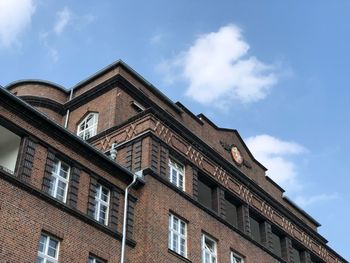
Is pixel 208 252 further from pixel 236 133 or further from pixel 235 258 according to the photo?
pixel 236 133

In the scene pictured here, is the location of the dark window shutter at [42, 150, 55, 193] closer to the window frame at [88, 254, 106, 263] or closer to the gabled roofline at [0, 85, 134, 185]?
the gabled roofline at [0, 85, 134, 185]

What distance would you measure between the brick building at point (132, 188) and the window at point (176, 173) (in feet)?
0.20

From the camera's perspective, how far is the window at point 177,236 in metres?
23.5

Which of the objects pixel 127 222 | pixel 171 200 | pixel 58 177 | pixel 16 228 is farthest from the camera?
pixel 171 200

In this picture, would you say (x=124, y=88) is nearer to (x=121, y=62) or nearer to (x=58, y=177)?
(x=121, y=62)

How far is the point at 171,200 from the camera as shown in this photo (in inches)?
952

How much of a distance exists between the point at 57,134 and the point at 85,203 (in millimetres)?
2666

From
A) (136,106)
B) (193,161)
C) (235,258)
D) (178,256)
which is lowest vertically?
(178,256)

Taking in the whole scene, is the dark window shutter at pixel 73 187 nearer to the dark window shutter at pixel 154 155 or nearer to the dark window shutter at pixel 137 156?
the dark window shutter at pixel 137 156

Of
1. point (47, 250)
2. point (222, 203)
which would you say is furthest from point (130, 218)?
point (222, 203)

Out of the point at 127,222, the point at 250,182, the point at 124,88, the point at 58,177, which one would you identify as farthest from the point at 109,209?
the point at 250,182

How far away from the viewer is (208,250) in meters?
25.5

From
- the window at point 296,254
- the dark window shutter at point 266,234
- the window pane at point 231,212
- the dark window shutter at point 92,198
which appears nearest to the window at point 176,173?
the window pane at point 231,212

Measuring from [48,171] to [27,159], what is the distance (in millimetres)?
918
